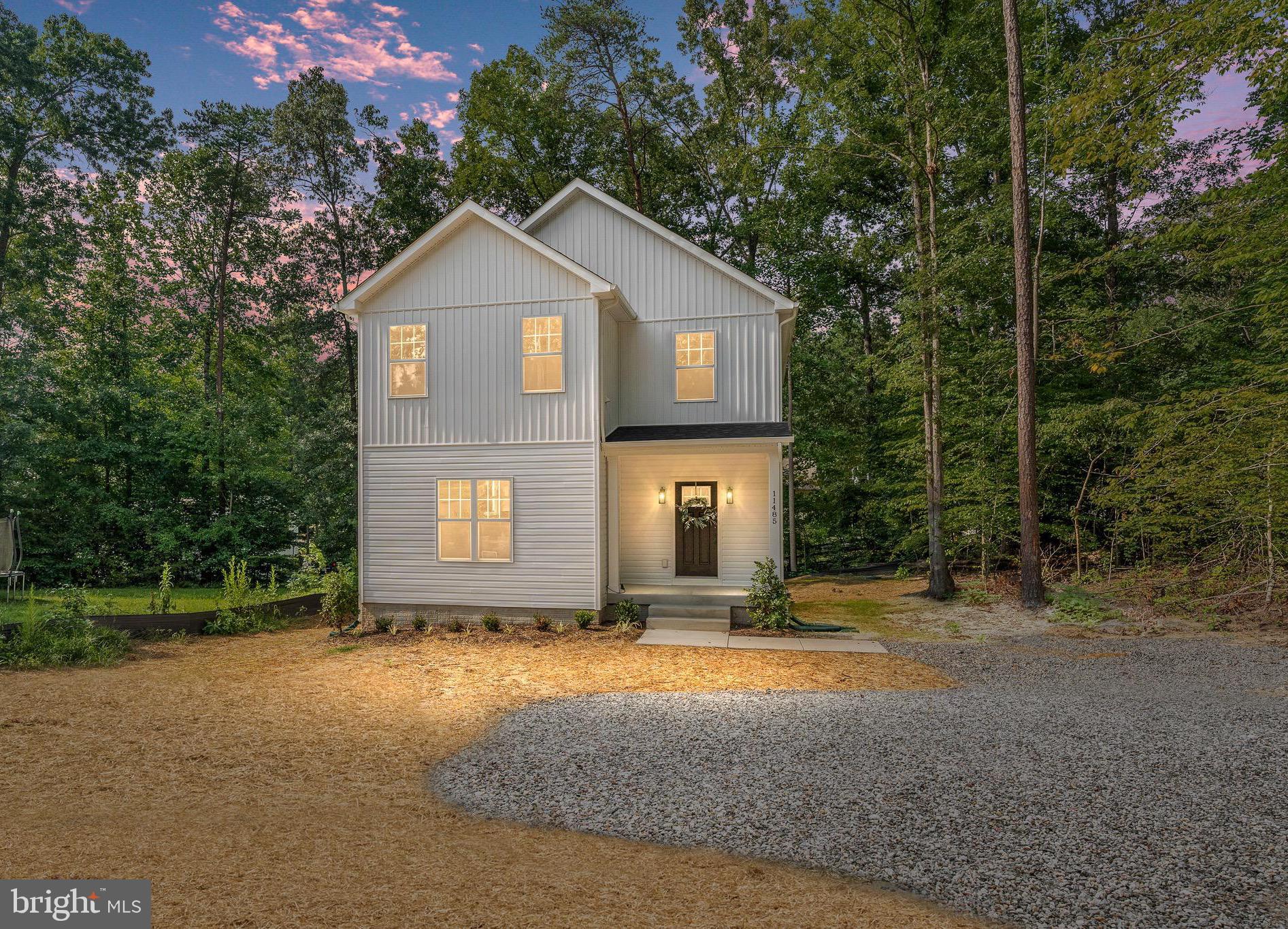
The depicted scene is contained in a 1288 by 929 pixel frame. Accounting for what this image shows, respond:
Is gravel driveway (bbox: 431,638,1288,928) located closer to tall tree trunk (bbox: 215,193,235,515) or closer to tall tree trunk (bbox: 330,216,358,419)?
tall tree trunk (bbox: 215,193,235,515)

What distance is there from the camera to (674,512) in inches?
496

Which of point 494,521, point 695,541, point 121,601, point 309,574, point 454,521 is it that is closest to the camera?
point 494,521

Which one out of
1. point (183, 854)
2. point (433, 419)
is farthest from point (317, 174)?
point (183, 854)

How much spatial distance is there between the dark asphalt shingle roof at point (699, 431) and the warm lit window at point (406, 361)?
3743mm

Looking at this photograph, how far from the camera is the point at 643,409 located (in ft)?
40.3

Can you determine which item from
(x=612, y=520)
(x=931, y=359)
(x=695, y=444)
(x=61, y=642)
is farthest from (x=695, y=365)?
(x=61, y=642)

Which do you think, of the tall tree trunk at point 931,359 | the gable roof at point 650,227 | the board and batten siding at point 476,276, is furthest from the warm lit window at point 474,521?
the tall tree trunk at point 931,359

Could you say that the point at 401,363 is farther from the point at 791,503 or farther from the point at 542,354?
the point at 791,503

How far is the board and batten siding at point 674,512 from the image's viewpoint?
12.2m

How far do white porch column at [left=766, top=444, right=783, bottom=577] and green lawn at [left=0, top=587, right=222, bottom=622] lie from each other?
34.4 ft

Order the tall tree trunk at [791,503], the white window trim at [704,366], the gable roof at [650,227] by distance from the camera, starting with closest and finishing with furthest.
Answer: the gable roof at [650,227] → the white window trim at [704,366] → the tall tree trunk at [791,503]

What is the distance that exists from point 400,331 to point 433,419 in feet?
5.87

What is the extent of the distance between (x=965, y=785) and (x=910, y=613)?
28.1 feet

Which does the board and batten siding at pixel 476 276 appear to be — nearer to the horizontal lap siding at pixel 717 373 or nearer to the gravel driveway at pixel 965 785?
the horizontal lap siding at pixel 717 373
